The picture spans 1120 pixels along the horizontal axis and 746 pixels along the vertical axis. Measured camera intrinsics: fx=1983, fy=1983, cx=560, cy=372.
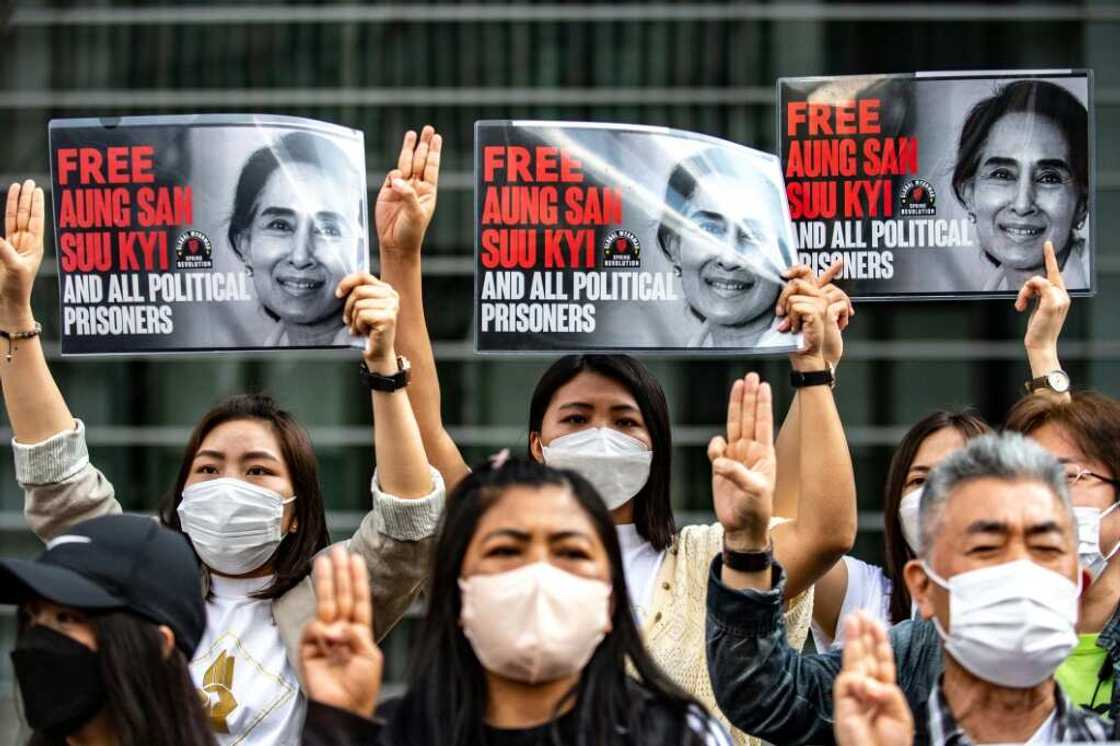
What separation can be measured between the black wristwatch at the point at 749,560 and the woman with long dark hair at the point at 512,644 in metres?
0.27

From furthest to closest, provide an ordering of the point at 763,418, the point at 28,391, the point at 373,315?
the point at 28,391, the point at 373,315, the point at 763,418

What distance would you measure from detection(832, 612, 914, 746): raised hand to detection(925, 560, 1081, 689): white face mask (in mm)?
246

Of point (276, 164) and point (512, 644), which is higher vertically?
point (276, 164)

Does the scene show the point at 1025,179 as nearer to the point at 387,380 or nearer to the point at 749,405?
the point at 749,405

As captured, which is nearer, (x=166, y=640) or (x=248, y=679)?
(x=166, y=640)

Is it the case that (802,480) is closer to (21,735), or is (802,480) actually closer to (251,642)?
(251,642)

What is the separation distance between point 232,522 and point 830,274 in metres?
1.64

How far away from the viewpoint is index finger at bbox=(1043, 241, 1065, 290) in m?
5.15

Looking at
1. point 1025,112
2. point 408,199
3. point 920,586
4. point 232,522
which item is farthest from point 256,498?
point 1025,112

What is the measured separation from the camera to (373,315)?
4547mm

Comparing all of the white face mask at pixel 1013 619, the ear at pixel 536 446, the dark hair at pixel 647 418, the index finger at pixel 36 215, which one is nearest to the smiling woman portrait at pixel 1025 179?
the dark hair at pixel 647 418

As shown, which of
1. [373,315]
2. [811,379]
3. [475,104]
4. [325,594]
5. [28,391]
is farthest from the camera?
[475,104]

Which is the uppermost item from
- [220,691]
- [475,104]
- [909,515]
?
[475,104]

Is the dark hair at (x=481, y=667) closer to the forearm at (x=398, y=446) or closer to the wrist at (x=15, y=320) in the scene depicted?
the forearm at (x=398, y=446)
